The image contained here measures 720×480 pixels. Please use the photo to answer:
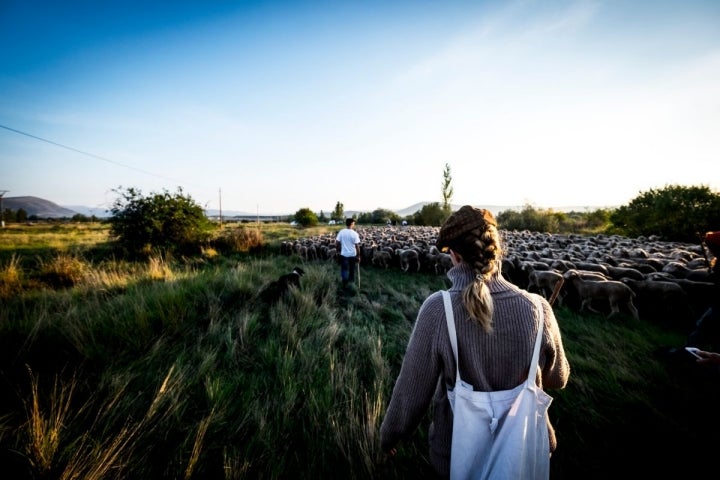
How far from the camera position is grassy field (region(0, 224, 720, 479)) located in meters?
2.17

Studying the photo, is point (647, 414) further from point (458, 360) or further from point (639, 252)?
point (639, 252)

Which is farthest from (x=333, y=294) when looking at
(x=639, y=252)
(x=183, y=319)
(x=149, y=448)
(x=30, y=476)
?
(x=639, y=252)

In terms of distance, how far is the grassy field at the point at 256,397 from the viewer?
2170mm

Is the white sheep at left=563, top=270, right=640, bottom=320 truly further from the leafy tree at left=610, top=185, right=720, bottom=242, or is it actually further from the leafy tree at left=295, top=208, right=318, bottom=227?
the leafy tree at left=295, top=208, right=318, bottom=227

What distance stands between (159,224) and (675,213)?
32263 mm

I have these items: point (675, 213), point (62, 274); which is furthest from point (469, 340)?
point (675, 213)

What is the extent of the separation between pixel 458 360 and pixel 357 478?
5.60ft

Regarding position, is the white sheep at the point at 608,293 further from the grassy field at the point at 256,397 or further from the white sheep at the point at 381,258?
the white sheep at the point at 381,258

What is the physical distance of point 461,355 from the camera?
134 centimetres

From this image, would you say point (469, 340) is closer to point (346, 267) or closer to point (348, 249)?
point (348, 249)

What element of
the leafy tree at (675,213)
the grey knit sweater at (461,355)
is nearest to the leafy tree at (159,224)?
the grey knit sweater at (461,355)

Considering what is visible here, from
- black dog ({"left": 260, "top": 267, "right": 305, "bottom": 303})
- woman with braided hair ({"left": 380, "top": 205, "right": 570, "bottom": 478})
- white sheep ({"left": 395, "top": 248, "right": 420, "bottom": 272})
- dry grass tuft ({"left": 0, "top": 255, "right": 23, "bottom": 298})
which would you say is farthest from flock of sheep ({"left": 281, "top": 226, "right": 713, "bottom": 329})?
dry grass tuft ({"left": 0, "top": 255, "right": 23, "bottom": 298})

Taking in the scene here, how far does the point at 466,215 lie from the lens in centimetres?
151

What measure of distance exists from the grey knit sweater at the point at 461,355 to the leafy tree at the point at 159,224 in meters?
14.9
